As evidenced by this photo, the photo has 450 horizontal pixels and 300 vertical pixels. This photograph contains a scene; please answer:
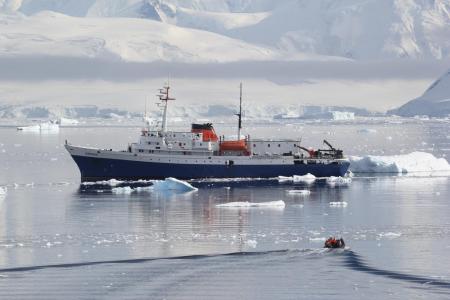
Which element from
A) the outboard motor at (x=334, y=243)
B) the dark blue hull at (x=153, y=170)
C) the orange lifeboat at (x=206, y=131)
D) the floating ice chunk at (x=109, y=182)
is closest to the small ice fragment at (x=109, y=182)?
the floating ice chunk at (x=109, y=182)

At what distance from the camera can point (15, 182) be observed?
68750 millimetres

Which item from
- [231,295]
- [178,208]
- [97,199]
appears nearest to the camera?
[231,295]

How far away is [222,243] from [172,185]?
20.4 m

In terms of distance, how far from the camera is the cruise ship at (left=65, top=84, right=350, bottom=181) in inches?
2707

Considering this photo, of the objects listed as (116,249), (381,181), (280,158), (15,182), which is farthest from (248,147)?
(116,249)

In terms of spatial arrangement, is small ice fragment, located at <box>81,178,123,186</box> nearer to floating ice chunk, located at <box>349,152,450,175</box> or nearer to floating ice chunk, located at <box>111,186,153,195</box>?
floating ice chunk, located at <box>111,186,153,195</box>

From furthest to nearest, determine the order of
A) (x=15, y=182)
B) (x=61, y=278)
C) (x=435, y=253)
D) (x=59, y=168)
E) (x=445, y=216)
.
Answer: (x=59, y=168) < (x=15, y=182) < (x=445, y=216) < (x=435, y=253) < (x=61, y=278)

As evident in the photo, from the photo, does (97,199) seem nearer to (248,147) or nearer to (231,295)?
(248,147)

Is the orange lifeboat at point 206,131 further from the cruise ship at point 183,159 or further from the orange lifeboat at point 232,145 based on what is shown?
the orange lifeboat at point 232,145

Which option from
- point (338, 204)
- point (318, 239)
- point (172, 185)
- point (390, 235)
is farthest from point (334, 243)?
point (172, 185)

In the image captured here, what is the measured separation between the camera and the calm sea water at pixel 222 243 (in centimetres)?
3391

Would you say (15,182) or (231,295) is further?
(15,182)

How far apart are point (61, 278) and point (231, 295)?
5.47m

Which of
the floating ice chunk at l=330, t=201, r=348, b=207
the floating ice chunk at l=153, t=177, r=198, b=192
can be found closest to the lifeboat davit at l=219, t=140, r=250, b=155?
the floating ice chunk at l=153, t=177, r=198, b=192
